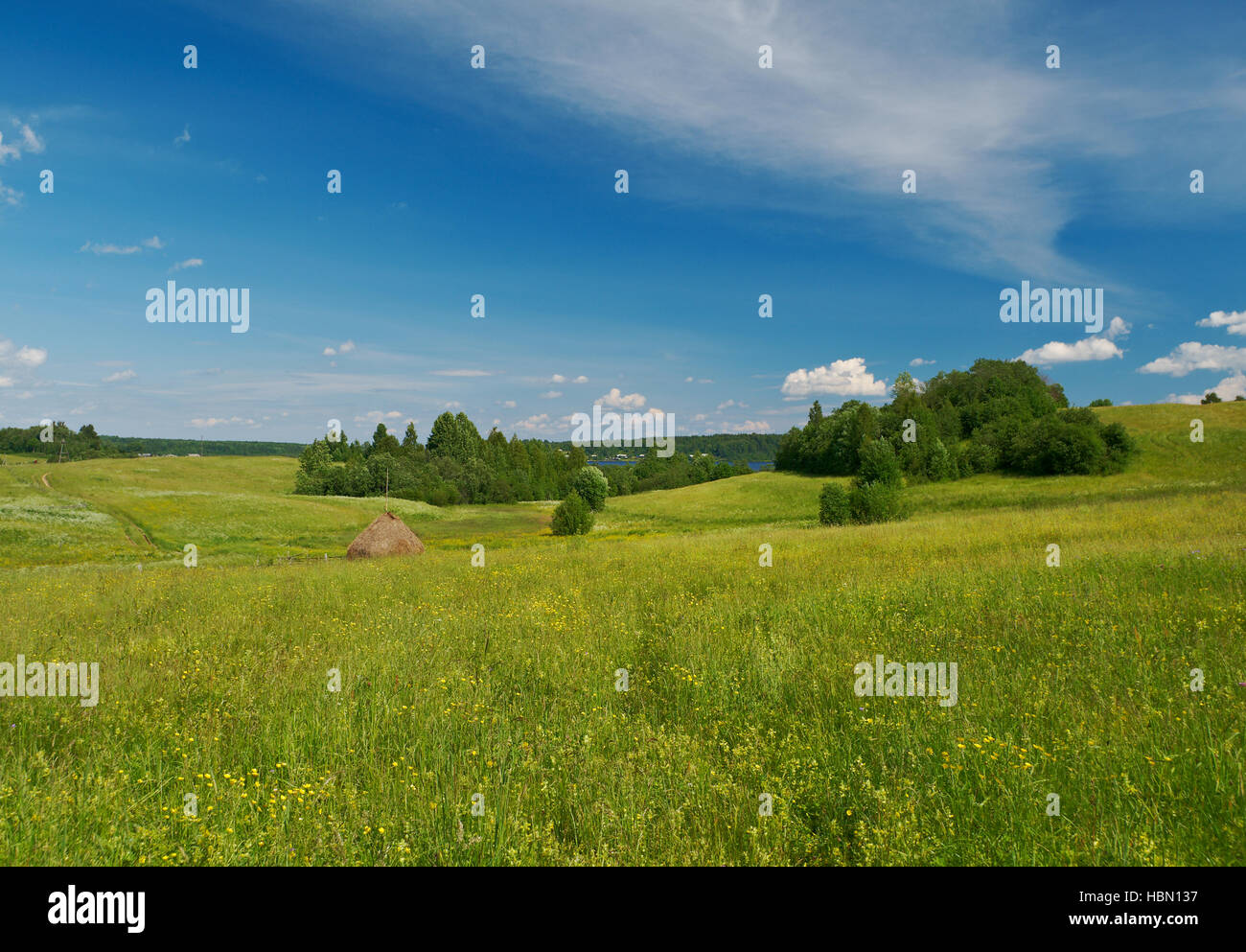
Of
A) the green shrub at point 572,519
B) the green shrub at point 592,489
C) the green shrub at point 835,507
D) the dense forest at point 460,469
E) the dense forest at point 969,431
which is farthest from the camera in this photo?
the dense forest at point 460,469

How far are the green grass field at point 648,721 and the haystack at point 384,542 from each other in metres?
12.1

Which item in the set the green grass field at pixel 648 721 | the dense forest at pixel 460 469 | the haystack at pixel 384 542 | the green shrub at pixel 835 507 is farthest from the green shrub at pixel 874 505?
the dense forest at pixel 460 469

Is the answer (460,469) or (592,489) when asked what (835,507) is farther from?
(460,469)

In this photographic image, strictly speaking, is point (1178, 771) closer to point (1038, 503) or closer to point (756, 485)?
point (1038, 503)

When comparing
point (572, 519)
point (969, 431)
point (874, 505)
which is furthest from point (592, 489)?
point (969, 431)

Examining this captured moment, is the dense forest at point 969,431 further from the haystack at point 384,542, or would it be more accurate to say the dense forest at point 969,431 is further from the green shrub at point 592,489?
the haystack at point 384,542

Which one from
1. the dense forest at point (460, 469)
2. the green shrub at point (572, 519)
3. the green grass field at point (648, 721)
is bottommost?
the green shrub at point (572, 519)

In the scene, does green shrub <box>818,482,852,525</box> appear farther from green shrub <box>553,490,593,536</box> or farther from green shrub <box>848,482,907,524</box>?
green shrub <box>553,490,593,536</box>

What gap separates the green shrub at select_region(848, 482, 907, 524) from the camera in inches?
1204

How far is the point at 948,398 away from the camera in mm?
89750

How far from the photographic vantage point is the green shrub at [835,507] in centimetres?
3109

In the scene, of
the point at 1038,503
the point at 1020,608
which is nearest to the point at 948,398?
the point at 1038,503
